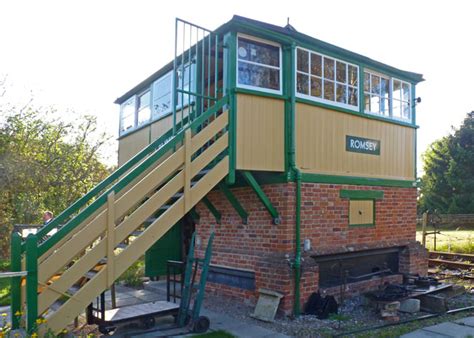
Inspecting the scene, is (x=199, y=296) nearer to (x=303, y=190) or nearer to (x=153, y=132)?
(x=303, y=190)

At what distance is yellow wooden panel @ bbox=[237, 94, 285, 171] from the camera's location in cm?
785

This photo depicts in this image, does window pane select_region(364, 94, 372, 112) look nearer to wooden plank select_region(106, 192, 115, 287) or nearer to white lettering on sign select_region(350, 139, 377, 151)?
white lettering on sign select_region(350, 139, 377, 151)

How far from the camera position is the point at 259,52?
326 inches

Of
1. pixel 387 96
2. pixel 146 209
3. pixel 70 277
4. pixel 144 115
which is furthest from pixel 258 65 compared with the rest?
pixel 70 277

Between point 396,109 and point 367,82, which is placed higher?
point 367,82

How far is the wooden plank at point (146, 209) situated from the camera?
611 cm

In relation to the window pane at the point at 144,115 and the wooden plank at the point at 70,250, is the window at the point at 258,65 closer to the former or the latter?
the wooden plank at the point at 70,250

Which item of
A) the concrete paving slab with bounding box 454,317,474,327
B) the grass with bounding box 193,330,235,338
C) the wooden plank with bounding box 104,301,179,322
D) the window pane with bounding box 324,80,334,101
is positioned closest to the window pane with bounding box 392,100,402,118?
the window pane with bounding box 324,80,334,101

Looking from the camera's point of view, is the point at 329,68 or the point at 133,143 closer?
the point at 329,68

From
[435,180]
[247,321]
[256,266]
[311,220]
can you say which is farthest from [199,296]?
[435,180]

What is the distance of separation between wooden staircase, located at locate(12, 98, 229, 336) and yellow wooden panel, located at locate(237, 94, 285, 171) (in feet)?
1.81

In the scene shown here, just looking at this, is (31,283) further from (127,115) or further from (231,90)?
(127,115)

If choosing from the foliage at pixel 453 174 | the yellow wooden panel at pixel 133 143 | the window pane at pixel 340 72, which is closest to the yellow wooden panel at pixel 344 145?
the window pane at pixel 340 72

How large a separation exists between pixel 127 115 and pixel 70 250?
26.2 feet
